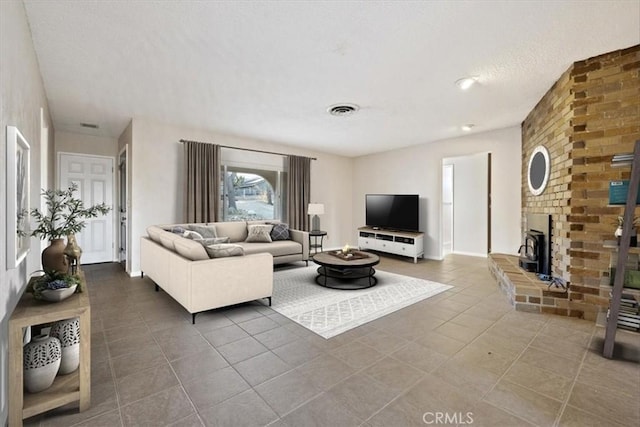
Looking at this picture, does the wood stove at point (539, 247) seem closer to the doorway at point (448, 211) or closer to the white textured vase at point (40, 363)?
the doorway at point (448, 211)

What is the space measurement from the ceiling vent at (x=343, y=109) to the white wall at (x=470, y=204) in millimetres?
3305

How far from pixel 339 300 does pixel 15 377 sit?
8.70ft

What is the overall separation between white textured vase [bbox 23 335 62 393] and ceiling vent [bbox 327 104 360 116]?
362 centimetres

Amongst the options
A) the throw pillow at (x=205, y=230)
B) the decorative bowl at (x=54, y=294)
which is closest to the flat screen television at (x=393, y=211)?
the throw pillow at (x=205, y=230)

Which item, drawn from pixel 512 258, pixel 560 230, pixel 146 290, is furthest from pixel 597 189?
pixel 146 290

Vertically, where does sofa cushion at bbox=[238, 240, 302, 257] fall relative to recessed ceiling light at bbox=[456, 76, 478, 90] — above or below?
below

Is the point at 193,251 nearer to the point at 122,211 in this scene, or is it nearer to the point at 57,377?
the point at 57,377

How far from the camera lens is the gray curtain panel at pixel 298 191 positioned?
6.40 metres

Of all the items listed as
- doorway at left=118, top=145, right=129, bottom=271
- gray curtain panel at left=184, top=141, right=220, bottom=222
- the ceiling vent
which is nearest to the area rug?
gray curtain panel at left=184, top=141, right=220, bottom=222

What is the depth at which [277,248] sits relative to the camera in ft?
16.0

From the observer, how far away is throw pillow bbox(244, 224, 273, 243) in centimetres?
518

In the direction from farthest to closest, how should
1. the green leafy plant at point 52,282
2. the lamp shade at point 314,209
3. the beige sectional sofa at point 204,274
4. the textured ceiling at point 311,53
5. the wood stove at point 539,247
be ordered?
the lamp shade at point 314,209 < the wood stove at point 539,247 < the beige sectional sofa at point 204,274 < the textured ceiling at point 311,53 < the green leafy plant at point 52,282

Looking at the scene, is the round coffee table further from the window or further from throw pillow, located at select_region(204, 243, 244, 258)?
the window

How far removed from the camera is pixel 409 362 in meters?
2.07
